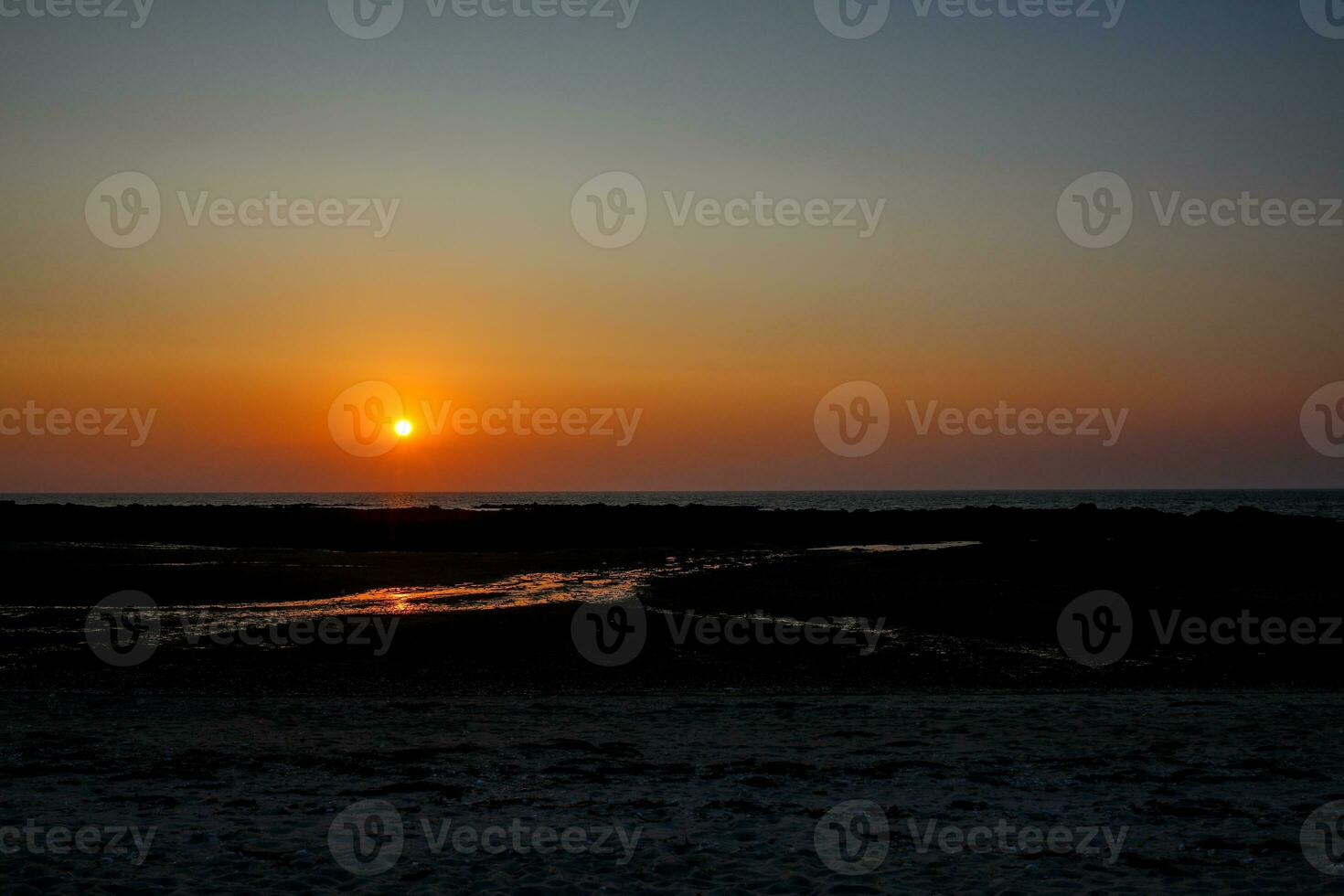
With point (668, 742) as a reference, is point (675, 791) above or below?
below

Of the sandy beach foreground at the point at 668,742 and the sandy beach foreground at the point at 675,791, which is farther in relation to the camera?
the sandy beach foreground at the point at 668,742

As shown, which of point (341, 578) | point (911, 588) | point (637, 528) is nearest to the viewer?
point (911, 588)

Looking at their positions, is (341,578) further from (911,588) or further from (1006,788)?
(1006,788)

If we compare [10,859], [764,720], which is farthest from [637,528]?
[10,859]

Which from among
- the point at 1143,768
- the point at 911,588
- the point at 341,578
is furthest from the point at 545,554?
the point at 1143,768

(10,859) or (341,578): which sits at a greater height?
(341,578)

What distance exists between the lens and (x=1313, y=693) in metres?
16.9

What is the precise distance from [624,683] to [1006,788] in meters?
7.79

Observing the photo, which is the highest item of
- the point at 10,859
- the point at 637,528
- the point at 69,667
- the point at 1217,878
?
the point at 637,528

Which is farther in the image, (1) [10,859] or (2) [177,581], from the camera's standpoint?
(2) [177,581]

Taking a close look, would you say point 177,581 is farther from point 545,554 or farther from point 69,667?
point 545,554

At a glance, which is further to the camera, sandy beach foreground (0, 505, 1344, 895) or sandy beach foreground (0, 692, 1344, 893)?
sandy beach foreground (0, 505, 1344, 895)

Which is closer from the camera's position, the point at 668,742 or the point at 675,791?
the point at 675,791

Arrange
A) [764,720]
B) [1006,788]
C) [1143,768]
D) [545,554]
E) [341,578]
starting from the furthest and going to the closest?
1. [545,554]
2. [341,578]
3. [764,720]
4. [1143,768]
5. [1006,788]
